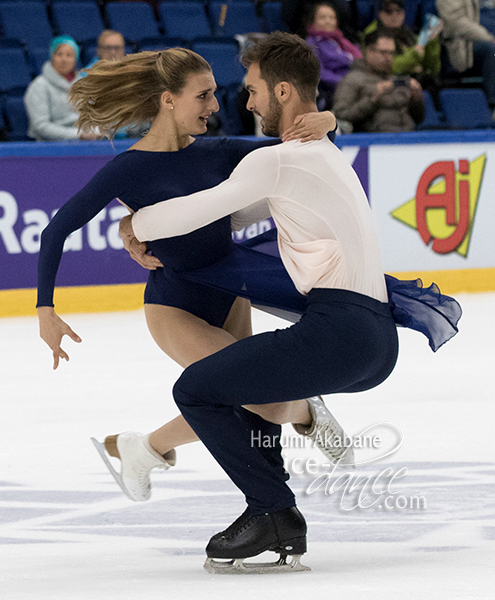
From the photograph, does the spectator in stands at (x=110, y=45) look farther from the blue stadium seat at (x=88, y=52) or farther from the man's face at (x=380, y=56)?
the man's face at (x=380, y=56)

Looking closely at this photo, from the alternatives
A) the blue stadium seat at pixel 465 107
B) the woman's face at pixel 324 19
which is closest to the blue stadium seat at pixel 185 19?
the woman's face at pixel 324 19

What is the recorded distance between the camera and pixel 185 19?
9.00 metres

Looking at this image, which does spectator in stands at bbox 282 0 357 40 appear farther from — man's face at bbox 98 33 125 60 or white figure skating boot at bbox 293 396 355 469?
white figure skating boot at bbox 293 396 355 469

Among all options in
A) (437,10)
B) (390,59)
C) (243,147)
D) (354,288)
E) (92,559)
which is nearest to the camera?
(354,288)

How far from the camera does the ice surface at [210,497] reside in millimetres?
2312

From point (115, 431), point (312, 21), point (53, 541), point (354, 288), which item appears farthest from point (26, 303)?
point (354, 288)

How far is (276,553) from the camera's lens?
2633 millimetres

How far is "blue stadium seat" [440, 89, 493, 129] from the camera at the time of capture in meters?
8.78

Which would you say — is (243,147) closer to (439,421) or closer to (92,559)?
(92,559)

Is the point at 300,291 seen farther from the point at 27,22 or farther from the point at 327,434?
the point at 27,22

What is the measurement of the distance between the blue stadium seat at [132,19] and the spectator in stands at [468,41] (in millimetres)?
2588

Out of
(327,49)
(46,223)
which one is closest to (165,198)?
(46,223)

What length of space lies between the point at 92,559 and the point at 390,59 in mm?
6247

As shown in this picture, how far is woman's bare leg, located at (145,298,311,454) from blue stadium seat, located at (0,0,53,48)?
6.18 metres
